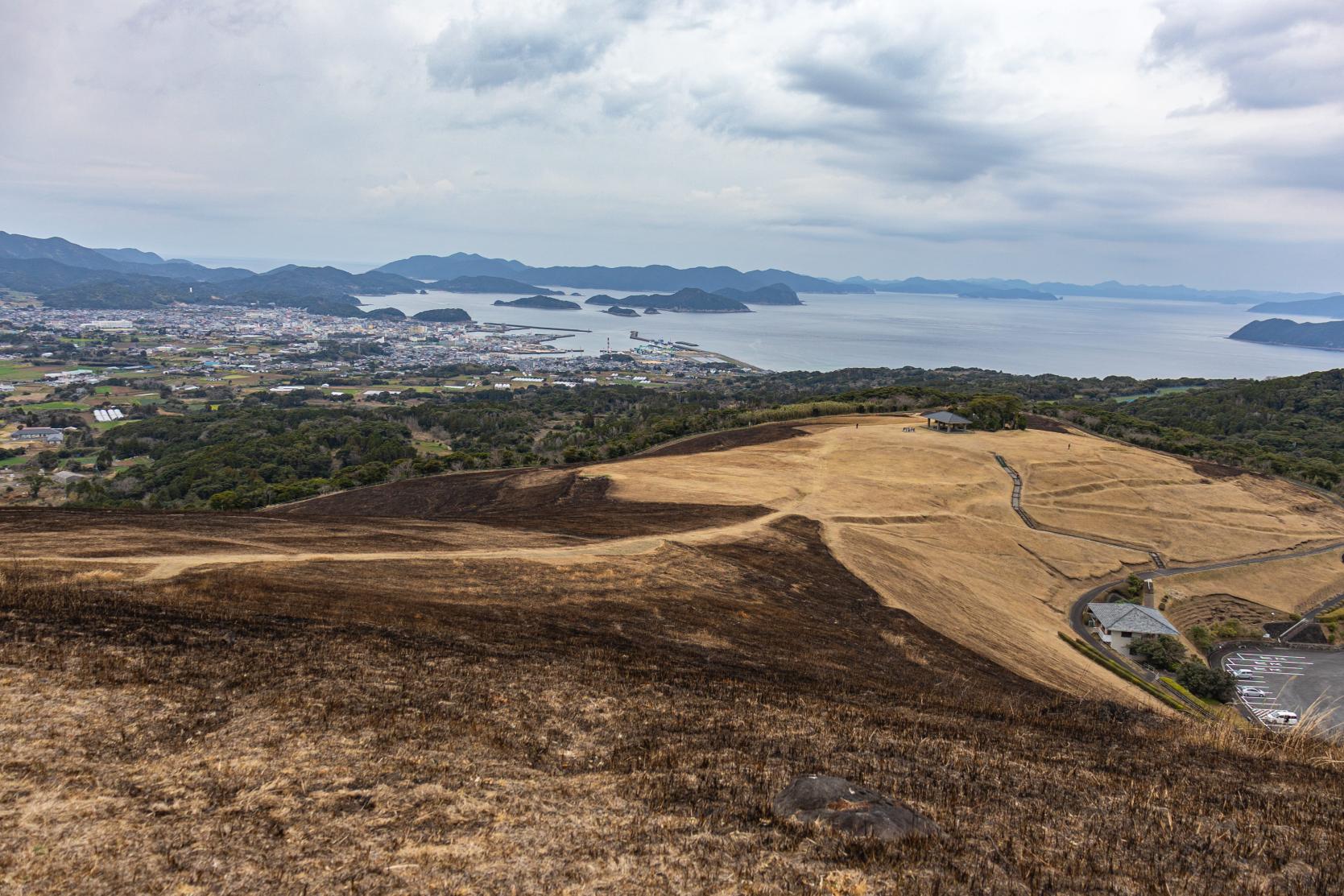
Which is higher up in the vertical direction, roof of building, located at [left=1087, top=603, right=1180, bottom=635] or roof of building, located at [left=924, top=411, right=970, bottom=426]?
roof of building, located at [left=924, top=411, right=970, bottom=426]

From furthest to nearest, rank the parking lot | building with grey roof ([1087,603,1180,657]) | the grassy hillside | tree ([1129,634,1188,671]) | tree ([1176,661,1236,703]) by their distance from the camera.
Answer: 1. the grassy hillside
2. building with grey roof ([1087,603,1180,657])
3. tree ([1129,634,1188,671])
4. the parking lot
5. tree ([1176,661,1236,703])

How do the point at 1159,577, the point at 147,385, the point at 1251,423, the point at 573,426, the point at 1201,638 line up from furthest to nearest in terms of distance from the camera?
the point at 147,385
the point at 1251,423
the point at 573,426
the point at 1159,577
the point at 1201,638

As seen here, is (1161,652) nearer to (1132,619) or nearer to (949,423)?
(1132,619)

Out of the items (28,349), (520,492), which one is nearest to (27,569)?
(520,492)

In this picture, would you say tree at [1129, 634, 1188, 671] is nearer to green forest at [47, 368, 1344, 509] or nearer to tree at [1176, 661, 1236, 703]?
tree at [1176, 661, 1236, 703]

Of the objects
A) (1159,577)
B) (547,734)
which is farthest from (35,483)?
(1159,577)

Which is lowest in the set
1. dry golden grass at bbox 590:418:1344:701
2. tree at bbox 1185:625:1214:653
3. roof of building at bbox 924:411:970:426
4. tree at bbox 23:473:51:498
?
tree at bbox 1185:625:1214:653

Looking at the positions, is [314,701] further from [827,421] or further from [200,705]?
[827,421]

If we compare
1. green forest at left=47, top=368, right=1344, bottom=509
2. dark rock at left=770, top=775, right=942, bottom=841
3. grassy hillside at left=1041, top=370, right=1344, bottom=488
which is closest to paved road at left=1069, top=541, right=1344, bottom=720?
green forest at left=47, top=368, right=1344, bottom=509

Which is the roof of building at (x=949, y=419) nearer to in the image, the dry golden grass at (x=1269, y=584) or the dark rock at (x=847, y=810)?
the dry golden grass at (x=1269, y=584)
